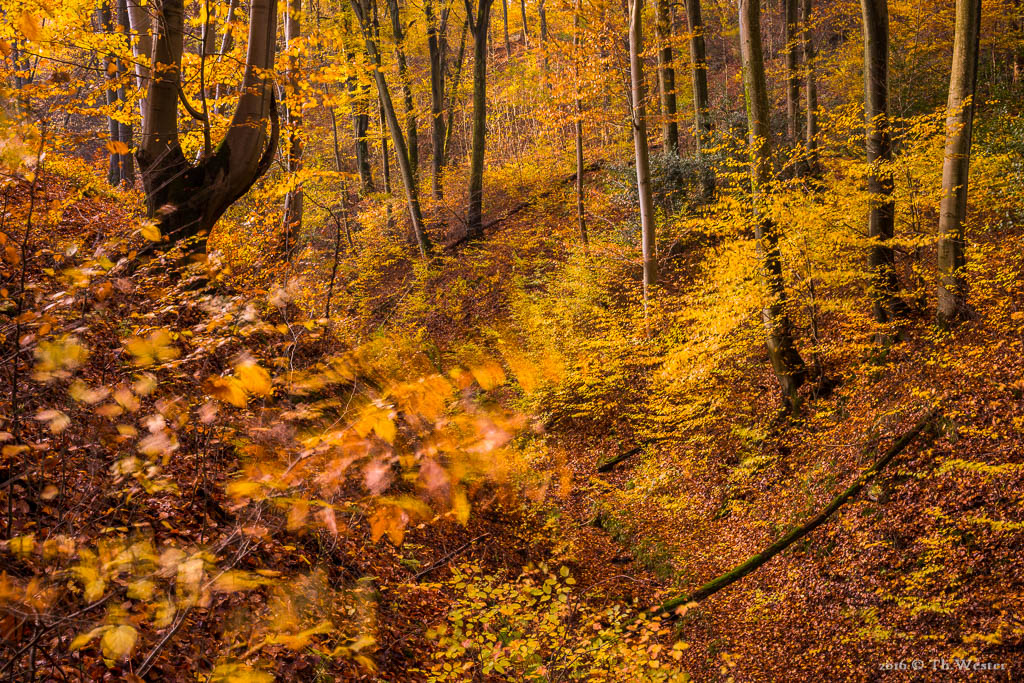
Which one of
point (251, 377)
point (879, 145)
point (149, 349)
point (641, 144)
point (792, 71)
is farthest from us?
point (792, 71)

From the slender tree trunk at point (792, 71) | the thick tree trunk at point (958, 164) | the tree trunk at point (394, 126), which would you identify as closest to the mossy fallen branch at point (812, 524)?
the thick tree trunk at point (958, 164)

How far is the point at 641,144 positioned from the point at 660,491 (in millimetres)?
5708

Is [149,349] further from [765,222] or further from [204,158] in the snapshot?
[765,222]

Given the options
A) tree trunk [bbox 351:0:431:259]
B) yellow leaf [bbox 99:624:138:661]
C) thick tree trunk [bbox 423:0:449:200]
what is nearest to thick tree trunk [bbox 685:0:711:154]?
tree trunk [bbox 351:0:431:259]

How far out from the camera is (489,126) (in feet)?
77.3

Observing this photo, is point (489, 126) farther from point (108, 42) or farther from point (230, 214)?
point (108, 42)

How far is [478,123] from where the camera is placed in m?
16.4

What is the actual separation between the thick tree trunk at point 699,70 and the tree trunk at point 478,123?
216 inches

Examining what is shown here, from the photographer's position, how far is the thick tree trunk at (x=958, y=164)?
721 cm

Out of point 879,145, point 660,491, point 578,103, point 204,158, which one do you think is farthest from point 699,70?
point 204,158

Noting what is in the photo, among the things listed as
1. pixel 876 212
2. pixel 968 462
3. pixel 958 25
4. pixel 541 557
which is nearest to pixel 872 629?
pixel 968 462

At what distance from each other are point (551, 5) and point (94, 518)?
13970 millimetres

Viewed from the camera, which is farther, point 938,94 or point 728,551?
point 938,94

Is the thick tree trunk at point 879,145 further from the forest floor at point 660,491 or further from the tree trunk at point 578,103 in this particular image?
the tree trunk at point 578,103
